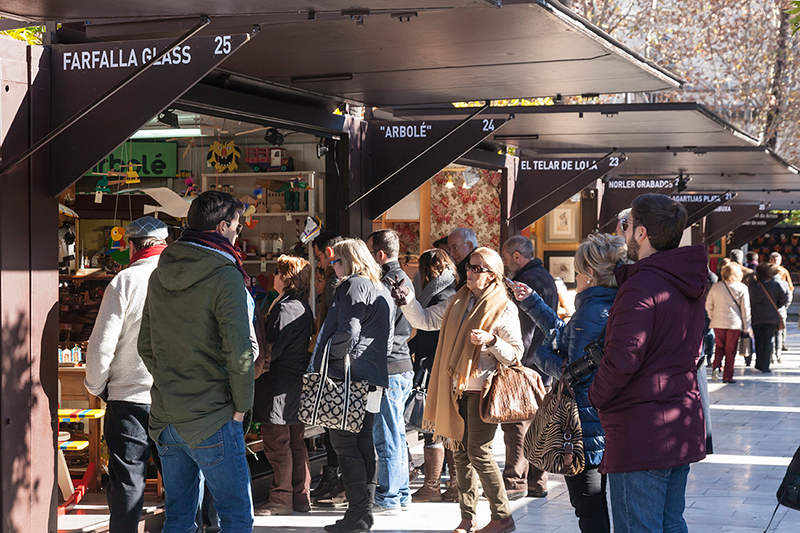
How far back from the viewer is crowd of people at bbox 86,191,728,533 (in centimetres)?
359

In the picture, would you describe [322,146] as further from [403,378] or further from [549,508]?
[549,508]

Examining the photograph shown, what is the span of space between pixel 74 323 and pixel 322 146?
2.58 m

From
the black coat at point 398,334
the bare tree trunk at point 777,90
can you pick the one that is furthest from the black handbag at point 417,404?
the bare tree trunk at point 777,90

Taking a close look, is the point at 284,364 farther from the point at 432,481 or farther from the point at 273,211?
the point at 273,211

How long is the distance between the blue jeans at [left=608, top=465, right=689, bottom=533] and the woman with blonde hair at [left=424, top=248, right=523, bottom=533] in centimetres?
155

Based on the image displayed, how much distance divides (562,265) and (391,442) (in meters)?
8.07

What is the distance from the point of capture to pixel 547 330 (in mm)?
4707

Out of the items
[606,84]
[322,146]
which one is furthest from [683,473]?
[322,146]

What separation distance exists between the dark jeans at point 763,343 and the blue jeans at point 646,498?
12.2 metres

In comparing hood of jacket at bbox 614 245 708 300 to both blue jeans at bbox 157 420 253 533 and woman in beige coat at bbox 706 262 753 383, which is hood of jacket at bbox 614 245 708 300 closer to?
blue jeans at bbox 157 420 253 533

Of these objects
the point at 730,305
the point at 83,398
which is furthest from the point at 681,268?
the point at 730,305

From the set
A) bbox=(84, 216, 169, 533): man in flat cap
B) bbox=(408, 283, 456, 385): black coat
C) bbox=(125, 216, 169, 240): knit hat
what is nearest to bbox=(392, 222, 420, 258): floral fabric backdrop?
bbox=(408, 283, 456, 385): black coat

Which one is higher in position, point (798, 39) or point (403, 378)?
point (798, 39)

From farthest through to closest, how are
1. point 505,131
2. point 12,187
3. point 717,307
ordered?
1. point 717,307
2. point 505,131
3. point 12,187
